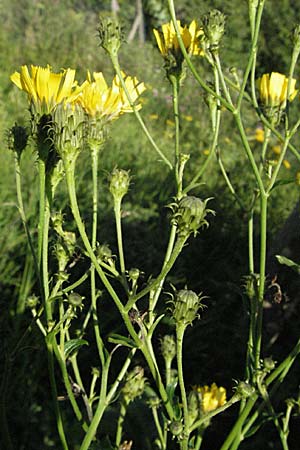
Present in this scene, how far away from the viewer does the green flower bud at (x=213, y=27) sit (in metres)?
1.02

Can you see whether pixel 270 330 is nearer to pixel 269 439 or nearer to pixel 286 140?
pixel 269 439

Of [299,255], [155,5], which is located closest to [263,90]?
[299,255]

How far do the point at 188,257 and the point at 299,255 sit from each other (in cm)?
60

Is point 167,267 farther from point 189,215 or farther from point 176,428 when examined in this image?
point 176,428

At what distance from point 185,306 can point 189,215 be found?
0.13 meters

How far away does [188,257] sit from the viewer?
90.6 inches

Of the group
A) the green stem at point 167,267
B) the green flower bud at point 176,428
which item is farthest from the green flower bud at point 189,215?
the green flower bud at point 176,428

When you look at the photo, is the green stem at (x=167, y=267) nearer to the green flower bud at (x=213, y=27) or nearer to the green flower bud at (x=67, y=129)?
the green flower bud at (x=67, y=129)

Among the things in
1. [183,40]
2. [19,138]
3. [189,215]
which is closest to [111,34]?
[183,40]

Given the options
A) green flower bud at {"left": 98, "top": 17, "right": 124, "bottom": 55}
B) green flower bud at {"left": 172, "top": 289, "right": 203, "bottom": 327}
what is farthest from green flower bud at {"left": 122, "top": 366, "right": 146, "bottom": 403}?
green flower bud at {"left": 98, "top": 17, "right": 124, "bottom": 55}

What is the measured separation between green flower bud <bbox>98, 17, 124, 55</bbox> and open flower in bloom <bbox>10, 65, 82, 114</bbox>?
0.80 ft

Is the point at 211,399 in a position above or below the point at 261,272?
below

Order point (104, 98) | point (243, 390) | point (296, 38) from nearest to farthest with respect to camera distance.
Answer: point (243, 390)
point (104, 98)
point (296, 38)

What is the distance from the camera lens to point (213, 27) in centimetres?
102
